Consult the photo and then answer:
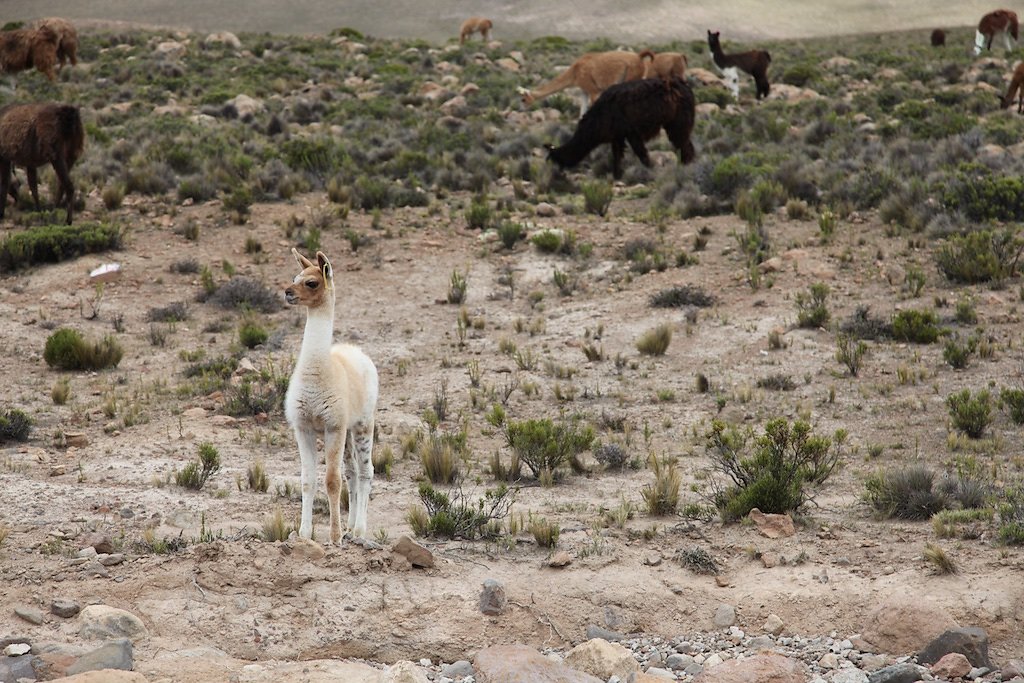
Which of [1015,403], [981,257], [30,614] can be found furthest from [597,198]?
[30,614]

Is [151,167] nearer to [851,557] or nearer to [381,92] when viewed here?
[381,92]

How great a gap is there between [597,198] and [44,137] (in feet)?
28.8

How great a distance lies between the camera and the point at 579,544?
8.11 m

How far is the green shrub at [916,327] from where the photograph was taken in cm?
1309

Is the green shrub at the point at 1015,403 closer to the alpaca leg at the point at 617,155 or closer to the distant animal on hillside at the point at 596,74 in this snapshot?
the alpaca leg at the point at 617,155

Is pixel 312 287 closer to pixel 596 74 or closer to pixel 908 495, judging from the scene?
pixel 908 495

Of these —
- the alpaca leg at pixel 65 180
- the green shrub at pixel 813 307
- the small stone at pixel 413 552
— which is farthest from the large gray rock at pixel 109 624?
the alpaca leg at pixel 65 180

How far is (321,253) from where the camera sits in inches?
285

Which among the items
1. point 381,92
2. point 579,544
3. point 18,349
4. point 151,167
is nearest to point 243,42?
point 381,92

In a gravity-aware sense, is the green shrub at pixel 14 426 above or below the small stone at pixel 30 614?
below

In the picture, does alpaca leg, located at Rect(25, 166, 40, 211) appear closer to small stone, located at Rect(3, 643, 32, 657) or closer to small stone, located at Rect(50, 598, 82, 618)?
small stone, located at Rect(50, 598, 82, 618)

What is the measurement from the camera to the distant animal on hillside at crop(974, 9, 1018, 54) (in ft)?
142

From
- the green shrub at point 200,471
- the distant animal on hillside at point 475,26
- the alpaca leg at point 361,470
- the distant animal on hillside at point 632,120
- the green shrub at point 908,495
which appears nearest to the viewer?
the alpaca leg at point 361,470

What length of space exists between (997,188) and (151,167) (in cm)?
1430
